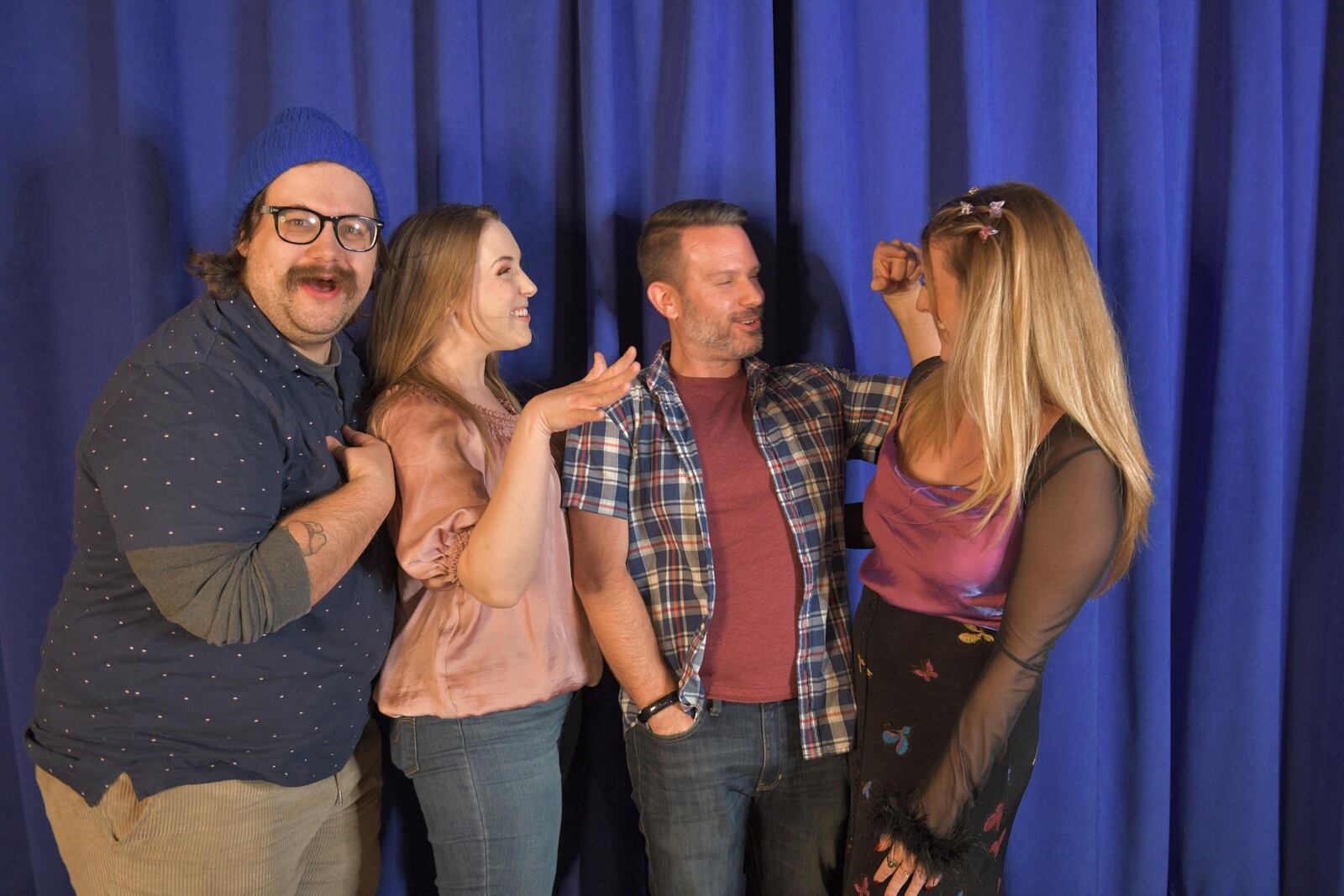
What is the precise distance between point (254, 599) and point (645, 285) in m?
0.97

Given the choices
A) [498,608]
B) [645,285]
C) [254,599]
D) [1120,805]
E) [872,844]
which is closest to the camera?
[254,599]

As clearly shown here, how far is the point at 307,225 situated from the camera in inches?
57.6

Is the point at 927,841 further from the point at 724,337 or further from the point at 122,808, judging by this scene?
the point at 122,808

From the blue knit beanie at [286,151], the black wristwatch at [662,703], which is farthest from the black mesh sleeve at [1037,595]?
the blue knit beanie at [286,151]

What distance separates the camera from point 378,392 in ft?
5.53

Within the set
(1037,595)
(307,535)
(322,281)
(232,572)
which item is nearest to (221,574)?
(232,572)

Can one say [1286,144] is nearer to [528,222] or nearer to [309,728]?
[528,222]

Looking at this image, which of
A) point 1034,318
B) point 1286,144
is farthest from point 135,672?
point 1286,144

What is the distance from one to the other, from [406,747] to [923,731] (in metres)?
0.86

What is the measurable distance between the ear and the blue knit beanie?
59cm

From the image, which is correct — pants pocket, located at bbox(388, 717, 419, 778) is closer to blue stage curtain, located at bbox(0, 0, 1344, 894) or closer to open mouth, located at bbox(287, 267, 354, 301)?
blue stage curtain, located at bbox(0, 0, 1344, 894)

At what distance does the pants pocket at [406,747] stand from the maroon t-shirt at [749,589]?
517 millimetres

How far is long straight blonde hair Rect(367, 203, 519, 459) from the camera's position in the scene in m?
1.66

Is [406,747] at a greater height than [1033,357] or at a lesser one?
lesser
